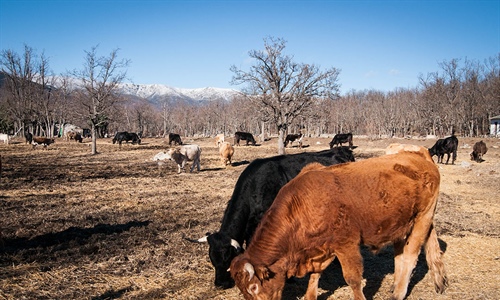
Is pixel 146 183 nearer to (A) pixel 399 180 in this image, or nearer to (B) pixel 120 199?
(B) pixel 120 199

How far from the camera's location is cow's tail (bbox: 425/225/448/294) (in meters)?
4.71

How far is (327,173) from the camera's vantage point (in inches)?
160

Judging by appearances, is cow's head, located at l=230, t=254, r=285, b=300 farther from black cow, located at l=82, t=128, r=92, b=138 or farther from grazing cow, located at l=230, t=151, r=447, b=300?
black cow, located at l=82, t=128, r=92, b=138

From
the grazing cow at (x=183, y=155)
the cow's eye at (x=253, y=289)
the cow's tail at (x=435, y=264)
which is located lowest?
the cow's tail at (x=435, y=264)

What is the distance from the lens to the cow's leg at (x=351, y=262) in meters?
3.74

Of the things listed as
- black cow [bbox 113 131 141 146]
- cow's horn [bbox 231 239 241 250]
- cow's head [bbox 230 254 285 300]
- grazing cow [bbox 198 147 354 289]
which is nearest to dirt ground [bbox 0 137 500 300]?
grazing cow [bbox 198 147 354 289]

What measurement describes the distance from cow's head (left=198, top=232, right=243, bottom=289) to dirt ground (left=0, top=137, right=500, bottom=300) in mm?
222

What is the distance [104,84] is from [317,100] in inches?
771

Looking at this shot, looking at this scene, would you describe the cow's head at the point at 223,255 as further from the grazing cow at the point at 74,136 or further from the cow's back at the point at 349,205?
the grazing cow at the point at 74,136

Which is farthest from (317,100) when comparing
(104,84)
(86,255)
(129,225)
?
(86,255)

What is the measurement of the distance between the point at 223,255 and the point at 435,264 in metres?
3.13

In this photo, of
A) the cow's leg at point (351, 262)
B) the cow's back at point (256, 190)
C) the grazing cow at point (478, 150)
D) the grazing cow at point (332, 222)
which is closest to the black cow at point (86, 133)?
the grazing cow at point (478, 150)

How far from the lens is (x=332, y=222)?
12.1ft

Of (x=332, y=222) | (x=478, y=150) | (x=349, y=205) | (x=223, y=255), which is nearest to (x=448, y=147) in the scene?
(x=478, y=150)
